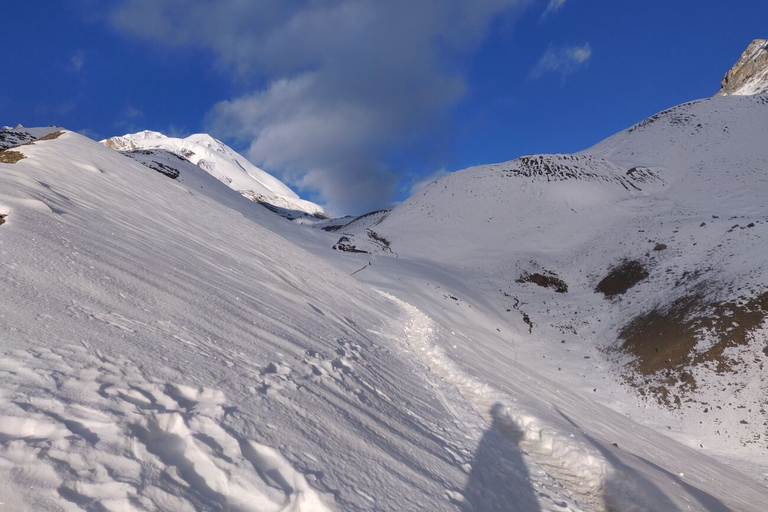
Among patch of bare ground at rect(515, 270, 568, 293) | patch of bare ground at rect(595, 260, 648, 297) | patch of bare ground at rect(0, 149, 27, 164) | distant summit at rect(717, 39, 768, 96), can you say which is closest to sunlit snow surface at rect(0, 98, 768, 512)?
patch of bare ground at rect(0, 149, 27, 164)

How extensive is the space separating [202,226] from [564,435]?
11.5m

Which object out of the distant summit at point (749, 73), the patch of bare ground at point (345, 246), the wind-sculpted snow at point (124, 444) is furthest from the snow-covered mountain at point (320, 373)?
the distant summit at point (749, 73)

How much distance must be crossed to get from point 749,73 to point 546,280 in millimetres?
130438

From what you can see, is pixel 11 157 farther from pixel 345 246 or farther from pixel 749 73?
pixel 749 73

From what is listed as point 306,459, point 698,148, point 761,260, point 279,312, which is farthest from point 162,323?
point 698,148

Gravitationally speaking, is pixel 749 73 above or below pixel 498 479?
above

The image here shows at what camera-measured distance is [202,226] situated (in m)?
12.7

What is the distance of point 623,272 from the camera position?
2755 centimetres

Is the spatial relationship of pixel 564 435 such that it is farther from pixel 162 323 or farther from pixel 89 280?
pixel 89 280

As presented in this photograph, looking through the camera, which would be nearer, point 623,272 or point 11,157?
point 11,157

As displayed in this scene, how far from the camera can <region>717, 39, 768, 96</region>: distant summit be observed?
97312 mm

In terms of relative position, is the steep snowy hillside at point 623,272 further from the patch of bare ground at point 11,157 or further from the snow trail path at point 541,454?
the patch of bare ground at point 11,157

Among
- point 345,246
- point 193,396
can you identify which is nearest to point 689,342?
point 193,396

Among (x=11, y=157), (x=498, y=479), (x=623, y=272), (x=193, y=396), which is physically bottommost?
(x=498, y=479)
